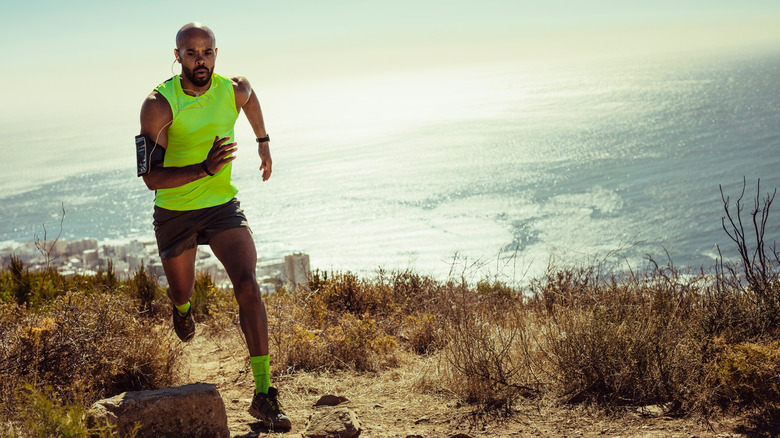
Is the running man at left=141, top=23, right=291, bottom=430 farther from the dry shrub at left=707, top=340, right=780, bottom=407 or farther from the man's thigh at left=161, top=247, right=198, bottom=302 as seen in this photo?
the dry shrub at left=707, top=340, right=780, bottom=407

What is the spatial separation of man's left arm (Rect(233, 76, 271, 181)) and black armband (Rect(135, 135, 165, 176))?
2.35ft

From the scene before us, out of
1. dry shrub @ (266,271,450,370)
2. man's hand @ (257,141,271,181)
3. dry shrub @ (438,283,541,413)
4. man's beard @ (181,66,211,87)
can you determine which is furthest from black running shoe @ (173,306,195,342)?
dry shrub @ (438,283,541,413)

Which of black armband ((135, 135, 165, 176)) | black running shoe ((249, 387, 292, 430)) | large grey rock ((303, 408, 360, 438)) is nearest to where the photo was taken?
large grey rock ((303, 408, 360, 438))

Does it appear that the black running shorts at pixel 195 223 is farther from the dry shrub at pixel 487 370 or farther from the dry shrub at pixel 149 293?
the dry shrub at pixel 149 293

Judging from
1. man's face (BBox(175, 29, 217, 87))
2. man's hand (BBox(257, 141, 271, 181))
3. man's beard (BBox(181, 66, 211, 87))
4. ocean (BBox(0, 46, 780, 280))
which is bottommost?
ocean (BBox(0, 46, 780, 280))

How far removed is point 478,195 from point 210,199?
4967cm

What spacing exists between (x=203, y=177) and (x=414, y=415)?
1.91m

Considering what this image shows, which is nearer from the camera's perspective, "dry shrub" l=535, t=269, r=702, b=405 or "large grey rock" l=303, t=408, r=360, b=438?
"large grey rock" l=303, t=408, r=360, b=438

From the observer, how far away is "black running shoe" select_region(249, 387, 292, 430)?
329 centimetres

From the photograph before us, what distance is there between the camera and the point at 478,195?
173 feet

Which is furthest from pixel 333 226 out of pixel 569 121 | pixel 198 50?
pixel 569 121

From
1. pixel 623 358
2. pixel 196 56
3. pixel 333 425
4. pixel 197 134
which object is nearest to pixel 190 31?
pixel 196 56

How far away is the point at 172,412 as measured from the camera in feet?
9.98

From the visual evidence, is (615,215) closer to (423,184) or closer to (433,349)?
(423,184)
